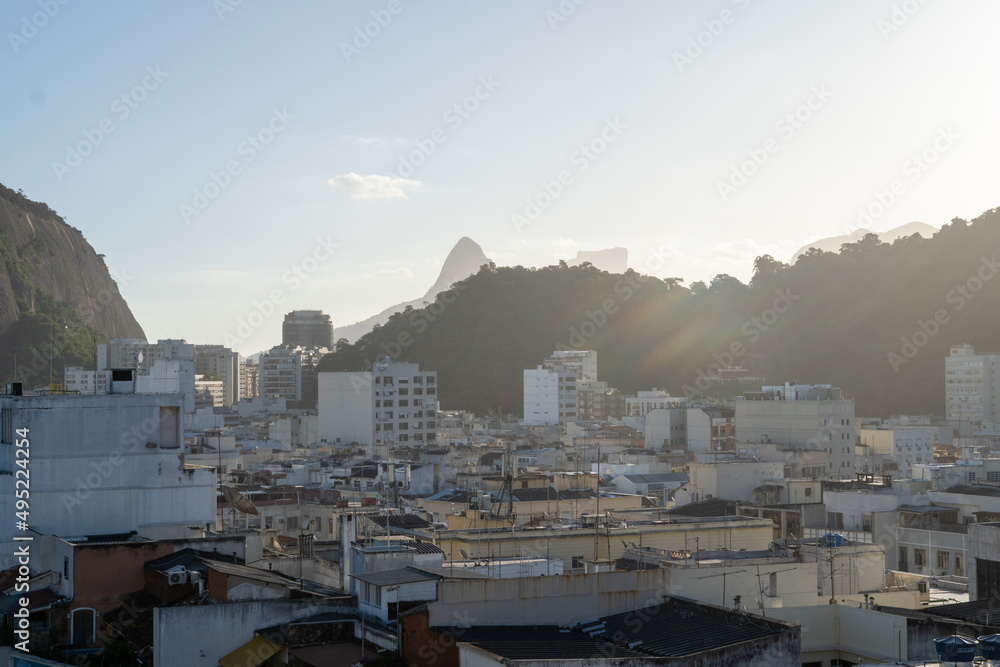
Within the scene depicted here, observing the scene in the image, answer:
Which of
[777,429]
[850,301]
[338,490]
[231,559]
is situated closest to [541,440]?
[777,429]

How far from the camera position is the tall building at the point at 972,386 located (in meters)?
55.5

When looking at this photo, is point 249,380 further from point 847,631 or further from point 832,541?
point 847,631

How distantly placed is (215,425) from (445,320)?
25.9 metres

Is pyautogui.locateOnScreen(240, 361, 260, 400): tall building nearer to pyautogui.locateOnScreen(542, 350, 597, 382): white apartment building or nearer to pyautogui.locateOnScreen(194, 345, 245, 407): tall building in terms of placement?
pyautogui.locateOnScreen(194, 345, 245, 407): tall building

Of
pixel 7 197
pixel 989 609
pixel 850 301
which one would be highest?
pixel 7 197

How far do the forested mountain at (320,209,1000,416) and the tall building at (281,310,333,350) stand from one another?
126 ft

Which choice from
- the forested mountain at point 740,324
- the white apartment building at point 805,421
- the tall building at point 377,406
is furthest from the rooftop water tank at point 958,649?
the forested mountain at point 740,324

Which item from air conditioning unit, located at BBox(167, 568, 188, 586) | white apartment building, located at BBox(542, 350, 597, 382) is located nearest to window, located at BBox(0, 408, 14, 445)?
air conditioning unit, located at BBox(167, 568, 188, 586)

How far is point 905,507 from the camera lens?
829 inches

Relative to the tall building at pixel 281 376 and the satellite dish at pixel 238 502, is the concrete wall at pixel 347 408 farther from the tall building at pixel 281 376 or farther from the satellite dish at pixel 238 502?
the tall building at pixel 281 376

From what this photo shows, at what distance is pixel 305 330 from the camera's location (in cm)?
11556

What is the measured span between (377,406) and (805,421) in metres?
21.5

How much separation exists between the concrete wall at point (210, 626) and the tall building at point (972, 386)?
51.3 meters

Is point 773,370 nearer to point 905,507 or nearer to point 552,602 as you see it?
point 905,507
